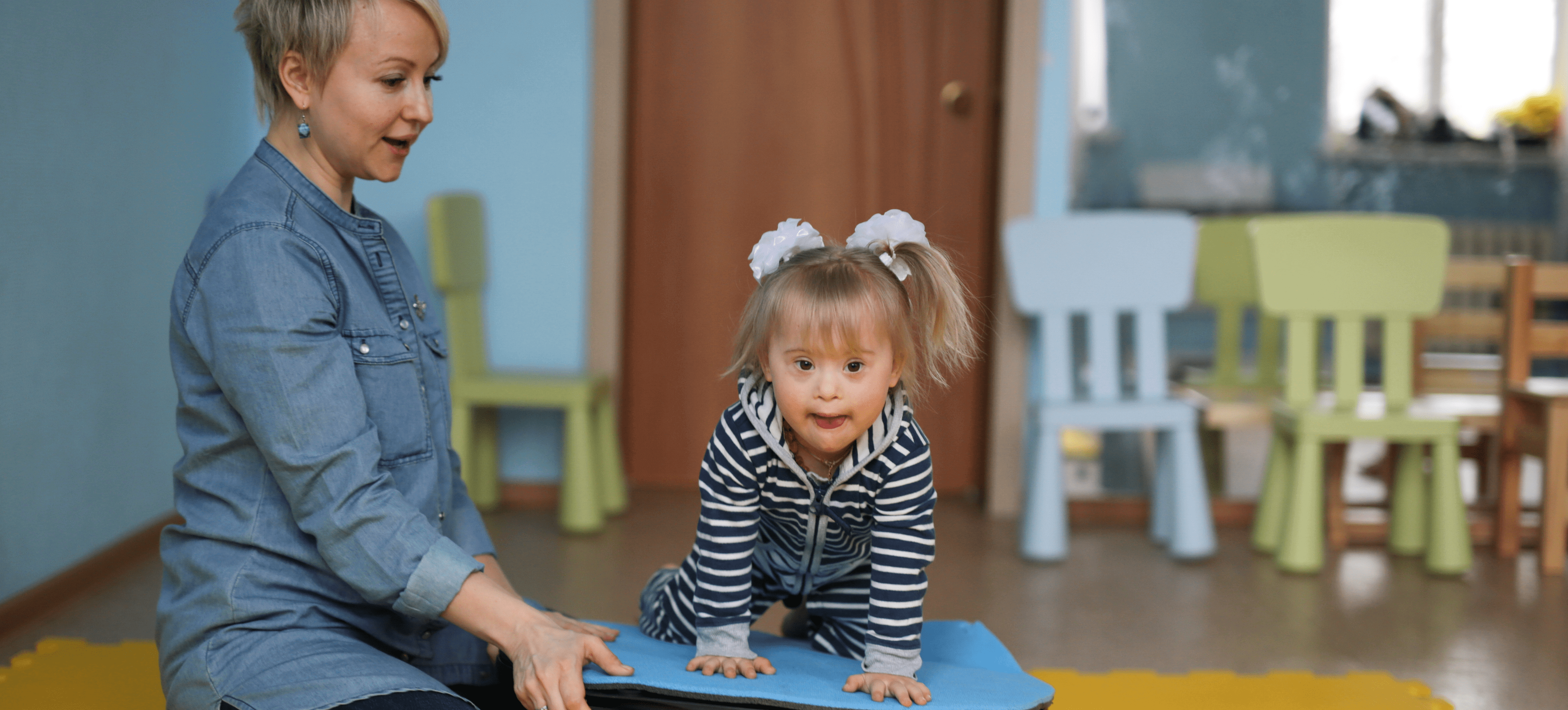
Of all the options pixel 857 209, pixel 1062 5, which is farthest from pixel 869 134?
pixel 1062 5

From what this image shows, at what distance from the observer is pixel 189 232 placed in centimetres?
258

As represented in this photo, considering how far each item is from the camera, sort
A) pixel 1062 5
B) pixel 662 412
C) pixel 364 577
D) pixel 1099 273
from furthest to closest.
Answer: pixel 662 412, pixel 1062 5, pixel 1099 273, pixel 364 577

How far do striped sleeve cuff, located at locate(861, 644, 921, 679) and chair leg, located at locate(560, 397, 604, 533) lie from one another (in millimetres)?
1617

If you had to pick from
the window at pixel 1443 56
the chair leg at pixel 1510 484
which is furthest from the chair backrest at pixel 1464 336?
the window at pixel 1443 56

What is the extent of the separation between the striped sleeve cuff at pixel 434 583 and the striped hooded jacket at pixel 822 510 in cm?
28

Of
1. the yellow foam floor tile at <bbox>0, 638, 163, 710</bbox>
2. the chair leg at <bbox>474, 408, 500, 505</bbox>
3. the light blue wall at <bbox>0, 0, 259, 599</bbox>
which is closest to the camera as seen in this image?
the yellow foam floor tile at <bbox>0, 638, 163, 710</bbox>

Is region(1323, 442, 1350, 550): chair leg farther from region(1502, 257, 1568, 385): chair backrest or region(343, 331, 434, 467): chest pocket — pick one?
region(343, 331, 434, 467): chest pocket

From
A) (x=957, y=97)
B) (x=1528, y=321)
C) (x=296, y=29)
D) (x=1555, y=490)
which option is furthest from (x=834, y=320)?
(x=1528, y=321)

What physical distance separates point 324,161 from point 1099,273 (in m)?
2.10

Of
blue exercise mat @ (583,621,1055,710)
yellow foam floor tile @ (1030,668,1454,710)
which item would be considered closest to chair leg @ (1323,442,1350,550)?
yellow foam floor tile @ (1030,668,1454,710)

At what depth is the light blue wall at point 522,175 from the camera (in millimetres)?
2979

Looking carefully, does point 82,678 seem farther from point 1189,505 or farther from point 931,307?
point 1189,505

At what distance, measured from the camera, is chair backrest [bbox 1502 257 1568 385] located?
2.78 metres

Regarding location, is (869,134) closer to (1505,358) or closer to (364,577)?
(1505,358)
